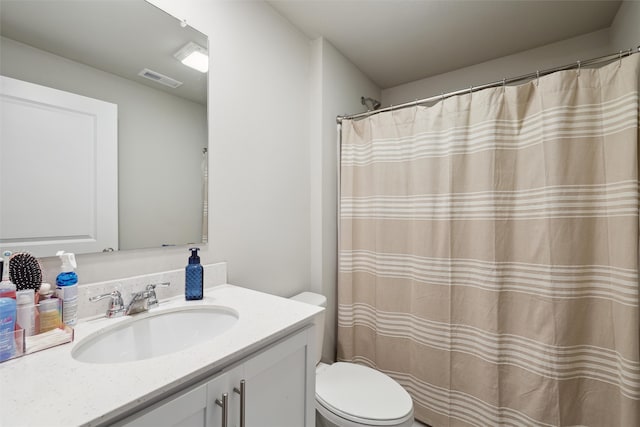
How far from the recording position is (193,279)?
1.09 meters

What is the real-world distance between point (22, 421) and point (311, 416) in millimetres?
752

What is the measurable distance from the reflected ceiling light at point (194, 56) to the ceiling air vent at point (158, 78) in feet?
0.33

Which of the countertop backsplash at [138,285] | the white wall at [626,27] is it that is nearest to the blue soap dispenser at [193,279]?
the countertop backsplash at [138,285]

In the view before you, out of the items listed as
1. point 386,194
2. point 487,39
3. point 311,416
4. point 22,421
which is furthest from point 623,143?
point 22,421

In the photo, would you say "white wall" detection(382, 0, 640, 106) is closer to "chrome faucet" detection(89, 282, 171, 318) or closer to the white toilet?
the white toilet

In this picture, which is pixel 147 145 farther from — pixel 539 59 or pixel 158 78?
pixel 539 59

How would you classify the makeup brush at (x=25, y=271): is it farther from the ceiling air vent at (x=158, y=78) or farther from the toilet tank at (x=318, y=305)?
the toilet tank at (x=318, y=305)

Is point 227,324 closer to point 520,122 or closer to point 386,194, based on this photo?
point 386,194

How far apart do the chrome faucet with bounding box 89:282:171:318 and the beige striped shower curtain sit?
45.0 inches

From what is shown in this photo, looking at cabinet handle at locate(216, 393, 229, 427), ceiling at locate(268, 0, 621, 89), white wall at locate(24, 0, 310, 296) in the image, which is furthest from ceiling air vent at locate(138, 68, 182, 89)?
cabinet handle at locate(216, 393, 229, 427)

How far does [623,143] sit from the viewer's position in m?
1.13

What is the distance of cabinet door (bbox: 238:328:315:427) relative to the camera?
77 centimetres

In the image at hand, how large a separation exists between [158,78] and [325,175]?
1043mm

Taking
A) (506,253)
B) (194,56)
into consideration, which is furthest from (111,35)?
(506,253)
